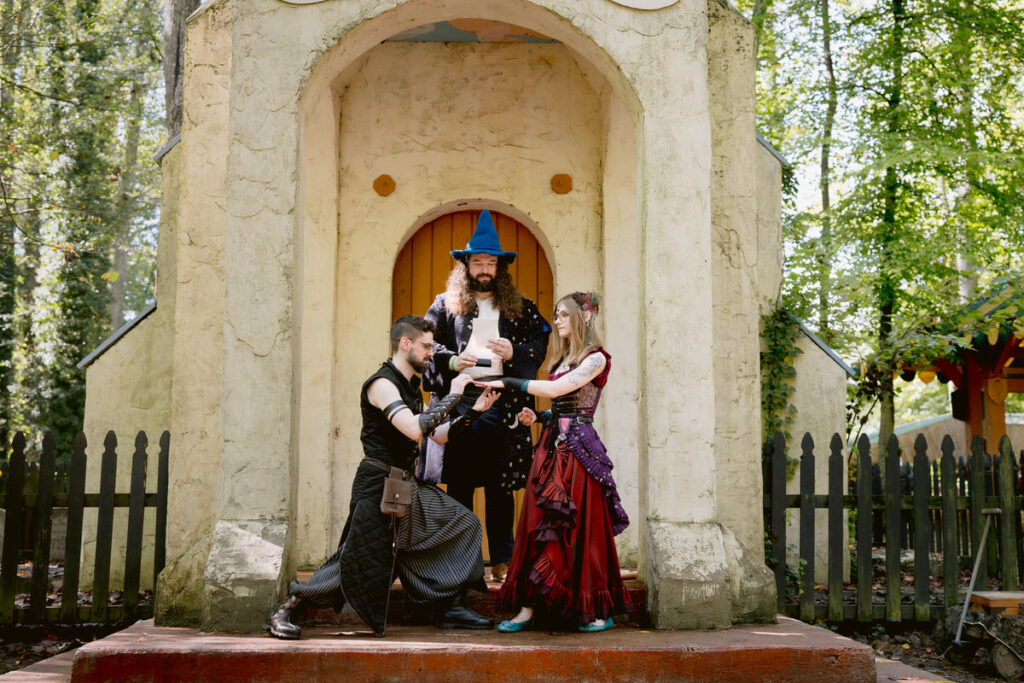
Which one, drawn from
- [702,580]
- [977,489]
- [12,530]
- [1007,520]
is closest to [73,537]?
[12,530]

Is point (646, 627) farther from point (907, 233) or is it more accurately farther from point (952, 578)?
point (907, 233)

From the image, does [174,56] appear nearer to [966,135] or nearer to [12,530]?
[12,530]

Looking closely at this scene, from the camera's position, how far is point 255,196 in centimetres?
517

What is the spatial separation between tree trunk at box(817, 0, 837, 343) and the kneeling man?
669cm

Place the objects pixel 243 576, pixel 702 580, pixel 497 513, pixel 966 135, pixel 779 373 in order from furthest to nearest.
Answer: pixel 966 135, pixel 779 373, pixel 497 513, pixel 702 580, pixel 243 576

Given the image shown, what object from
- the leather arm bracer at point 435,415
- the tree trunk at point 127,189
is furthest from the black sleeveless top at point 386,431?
the tree trunk at point 127,189

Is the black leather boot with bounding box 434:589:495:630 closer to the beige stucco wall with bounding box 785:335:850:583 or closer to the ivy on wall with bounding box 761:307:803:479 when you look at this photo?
the ivy on wall with bounding box 761:307:803:479

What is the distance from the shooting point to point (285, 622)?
4562mm

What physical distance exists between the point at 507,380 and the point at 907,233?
1088 centimetres

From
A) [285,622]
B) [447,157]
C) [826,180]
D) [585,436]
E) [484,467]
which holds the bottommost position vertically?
[285,622]

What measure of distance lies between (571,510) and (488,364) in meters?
1.21

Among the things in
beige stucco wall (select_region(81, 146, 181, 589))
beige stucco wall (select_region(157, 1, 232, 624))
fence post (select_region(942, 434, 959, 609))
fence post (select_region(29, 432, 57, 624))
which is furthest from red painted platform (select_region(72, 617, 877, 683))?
beige stucco wall (select_region(81, 146, 181, 589))

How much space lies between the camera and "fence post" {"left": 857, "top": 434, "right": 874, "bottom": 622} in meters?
6.56

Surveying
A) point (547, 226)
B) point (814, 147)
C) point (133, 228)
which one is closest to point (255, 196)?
point (547, 226)
